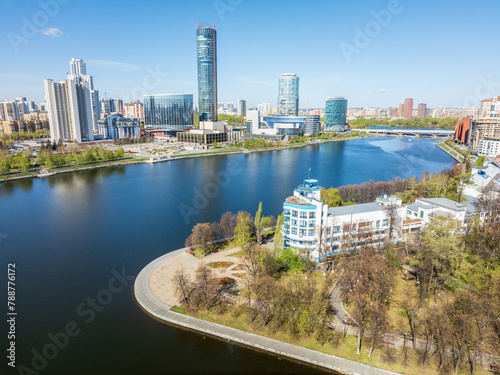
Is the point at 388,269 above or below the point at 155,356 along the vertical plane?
above

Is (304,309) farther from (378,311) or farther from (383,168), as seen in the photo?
(383,168)

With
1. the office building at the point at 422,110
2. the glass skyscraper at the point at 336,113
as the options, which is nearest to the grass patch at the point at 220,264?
the glass skyscraper at the point at 336,113

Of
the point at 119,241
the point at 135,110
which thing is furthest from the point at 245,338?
the point at 135,110

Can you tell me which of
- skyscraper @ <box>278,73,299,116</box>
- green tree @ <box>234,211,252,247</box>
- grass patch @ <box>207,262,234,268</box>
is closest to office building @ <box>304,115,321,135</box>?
skyscraper @ <box>278,73,299,116</box>

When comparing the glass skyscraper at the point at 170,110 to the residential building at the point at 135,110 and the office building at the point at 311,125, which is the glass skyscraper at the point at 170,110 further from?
the office building at the point at 311,125

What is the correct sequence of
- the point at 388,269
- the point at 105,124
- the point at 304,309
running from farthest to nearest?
the point at 105,124
the point at 388,269
the point at 304,309

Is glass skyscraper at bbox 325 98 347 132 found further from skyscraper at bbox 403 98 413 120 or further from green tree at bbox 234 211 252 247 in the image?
green tree at bbox 234 211 252 247

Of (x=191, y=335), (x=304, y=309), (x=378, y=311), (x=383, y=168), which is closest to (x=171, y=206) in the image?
(x=191, y=335)
